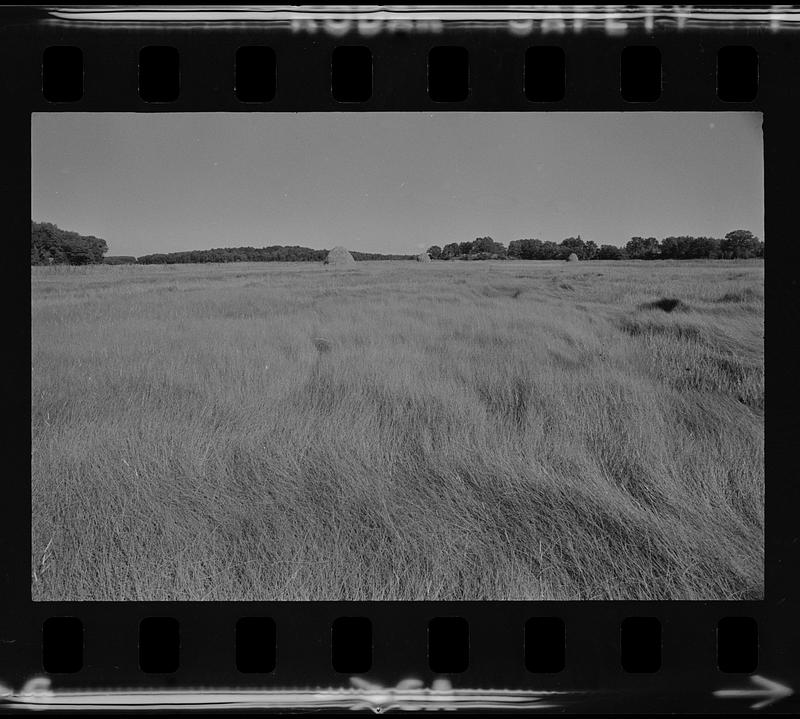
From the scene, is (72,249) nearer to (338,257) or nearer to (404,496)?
(404,496)

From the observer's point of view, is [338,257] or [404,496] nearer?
[404,496]

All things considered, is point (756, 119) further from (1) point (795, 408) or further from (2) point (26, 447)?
(2) point (26, 447)

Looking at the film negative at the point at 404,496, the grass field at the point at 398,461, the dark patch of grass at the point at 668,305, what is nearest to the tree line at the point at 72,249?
the grass field at the point at 398,461

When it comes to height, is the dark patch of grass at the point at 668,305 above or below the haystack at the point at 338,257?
below

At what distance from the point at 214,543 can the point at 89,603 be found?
60cm

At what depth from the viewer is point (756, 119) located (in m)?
1.83

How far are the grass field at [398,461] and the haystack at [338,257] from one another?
37.2 ft

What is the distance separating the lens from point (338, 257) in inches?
714

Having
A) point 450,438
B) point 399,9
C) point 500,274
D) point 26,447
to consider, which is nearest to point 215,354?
point 450,438

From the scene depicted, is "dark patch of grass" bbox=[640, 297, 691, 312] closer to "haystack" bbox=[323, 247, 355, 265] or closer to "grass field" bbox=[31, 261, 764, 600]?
"grass field" bbox=[31, 261, 764, 600]

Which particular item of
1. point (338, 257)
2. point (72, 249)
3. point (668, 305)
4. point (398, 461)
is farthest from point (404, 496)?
point (338, 257)

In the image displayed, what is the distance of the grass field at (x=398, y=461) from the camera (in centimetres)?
220

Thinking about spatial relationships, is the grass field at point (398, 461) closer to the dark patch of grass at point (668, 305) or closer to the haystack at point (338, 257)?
the dark patch of grass at point (668, 305)

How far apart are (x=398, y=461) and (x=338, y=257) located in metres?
15.8
